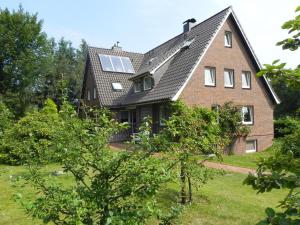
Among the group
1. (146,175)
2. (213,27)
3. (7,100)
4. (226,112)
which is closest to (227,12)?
(213,27)

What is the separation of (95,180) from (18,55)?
38.7 meters

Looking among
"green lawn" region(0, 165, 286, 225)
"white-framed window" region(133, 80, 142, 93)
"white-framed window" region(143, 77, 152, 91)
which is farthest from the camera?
"white-framed window" region(133, 80, 142, 93)

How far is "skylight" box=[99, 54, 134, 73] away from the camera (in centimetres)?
2928

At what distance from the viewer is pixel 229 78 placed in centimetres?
2278

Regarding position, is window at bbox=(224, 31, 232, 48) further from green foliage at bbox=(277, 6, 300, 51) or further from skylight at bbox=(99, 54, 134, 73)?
green foliage at bbox=(277, 6, 300, 51)

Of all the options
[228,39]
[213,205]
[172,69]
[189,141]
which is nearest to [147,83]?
[172,69]

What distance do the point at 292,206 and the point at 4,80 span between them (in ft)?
131

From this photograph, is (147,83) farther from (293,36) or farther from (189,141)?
(293,36)

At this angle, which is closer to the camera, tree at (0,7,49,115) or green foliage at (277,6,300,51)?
green foliage at (277,6,300,51)

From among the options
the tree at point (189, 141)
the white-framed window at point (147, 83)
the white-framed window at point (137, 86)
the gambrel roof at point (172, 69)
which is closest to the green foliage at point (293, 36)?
the tree at point (189, 141)

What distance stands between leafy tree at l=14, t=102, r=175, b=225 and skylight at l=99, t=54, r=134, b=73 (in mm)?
25524

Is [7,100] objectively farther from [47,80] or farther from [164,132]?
[164,132]

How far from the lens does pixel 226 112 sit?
20609mm

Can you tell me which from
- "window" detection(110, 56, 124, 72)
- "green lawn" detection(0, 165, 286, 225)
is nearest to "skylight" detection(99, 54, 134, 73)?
"window" detection(110, 56, 124, 72)
